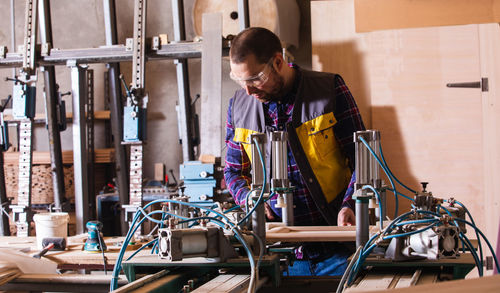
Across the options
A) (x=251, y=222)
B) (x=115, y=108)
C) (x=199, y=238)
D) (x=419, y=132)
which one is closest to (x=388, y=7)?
(x=199, y=238)

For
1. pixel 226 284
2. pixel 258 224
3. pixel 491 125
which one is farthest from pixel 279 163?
pixel 491 125

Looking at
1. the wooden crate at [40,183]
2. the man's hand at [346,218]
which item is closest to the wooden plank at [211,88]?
the man's hand at [346,218]

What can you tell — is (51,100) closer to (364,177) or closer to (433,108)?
(433,108)

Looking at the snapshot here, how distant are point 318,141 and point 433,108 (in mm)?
1440

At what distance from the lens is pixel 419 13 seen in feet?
2.43

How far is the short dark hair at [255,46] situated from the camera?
1.88m

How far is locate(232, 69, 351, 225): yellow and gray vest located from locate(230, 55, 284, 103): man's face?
93mm

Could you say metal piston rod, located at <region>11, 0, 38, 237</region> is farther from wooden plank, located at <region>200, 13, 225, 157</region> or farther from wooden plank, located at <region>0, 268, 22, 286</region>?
wooden plank, located at <region>0, 268, 22, 286</region>

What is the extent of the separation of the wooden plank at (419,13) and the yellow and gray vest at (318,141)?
4.03 ft

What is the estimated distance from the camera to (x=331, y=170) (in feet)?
6.58

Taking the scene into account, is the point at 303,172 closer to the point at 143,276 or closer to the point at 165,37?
the point at 143,276

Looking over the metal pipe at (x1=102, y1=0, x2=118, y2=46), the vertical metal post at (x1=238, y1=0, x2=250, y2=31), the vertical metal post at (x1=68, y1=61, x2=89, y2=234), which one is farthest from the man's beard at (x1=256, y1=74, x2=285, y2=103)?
the metal pipe at (x1=102, y1=0, x2=118, y2=46)

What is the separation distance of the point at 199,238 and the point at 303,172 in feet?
2.71

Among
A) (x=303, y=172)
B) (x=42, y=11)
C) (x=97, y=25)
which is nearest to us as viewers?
(x=303, y=172)
